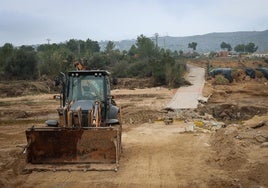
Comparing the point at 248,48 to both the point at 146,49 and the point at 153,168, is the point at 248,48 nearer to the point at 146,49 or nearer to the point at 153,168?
the point at 146,49

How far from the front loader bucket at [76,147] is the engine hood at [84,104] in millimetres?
934

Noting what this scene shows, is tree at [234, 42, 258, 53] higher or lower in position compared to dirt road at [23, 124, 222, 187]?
lower

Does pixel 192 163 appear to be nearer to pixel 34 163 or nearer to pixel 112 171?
pixel 112 171

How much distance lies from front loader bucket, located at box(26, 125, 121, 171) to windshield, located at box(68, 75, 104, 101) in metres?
2.02

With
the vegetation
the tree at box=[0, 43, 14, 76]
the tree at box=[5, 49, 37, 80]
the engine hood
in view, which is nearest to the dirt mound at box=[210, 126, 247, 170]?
the engine hood

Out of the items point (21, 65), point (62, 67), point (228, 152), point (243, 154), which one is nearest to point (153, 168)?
point (228, 152)

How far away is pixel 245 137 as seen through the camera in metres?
15.0

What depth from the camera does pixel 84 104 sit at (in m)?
12.2

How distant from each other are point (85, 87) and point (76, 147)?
97.3 inches

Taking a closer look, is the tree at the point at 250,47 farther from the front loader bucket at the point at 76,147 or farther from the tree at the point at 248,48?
the front loader bucket at the point at 76,147

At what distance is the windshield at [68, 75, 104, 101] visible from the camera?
12.9 m

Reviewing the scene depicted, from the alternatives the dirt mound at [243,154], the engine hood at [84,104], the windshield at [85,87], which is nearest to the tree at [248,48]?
the dirt mound at [243,154]

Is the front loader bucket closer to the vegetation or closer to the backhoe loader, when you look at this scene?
the backhoe loader

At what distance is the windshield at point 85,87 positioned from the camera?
12938 mm
